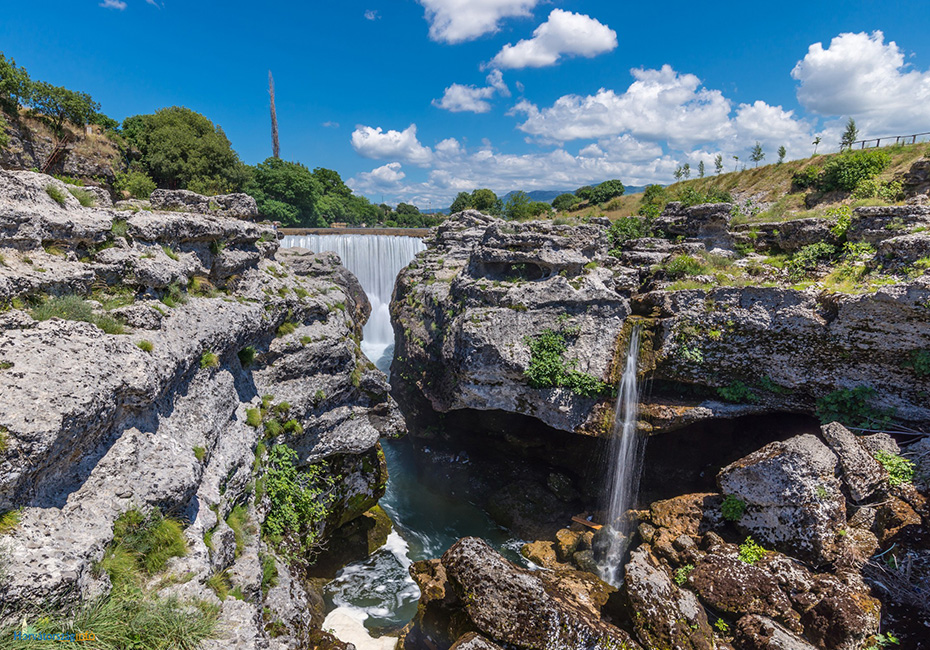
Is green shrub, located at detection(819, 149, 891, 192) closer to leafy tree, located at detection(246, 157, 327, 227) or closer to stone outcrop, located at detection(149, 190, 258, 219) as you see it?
stone outcrop, located at detection(149, 190, 258, 219)

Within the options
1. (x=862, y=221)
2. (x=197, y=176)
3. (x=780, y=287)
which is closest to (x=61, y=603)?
(x=780, y=287)

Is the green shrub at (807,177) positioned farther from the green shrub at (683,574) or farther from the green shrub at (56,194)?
the green shrub at (56,194)

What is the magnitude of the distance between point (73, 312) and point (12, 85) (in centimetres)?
2865

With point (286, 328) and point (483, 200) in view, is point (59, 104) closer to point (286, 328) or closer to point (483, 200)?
point (286, 328)

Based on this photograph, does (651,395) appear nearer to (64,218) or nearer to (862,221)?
(862,221)

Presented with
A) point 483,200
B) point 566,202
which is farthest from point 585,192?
point 483,200

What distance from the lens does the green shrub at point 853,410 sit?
11109mm

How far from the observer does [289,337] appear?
11289 millimetres

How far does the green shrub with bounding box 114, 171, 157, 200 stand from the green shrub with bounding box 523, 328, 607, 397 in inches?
841

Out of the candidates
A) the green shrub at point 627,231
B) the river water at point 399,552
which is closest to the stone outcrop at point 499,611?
the river water at point 399,552

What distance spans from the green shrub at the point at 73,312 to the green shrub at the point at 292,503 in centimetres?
465

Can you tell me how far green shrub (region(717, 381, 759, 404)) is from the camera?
1257cm

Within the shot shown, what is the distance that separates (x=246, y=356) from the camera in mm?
10109

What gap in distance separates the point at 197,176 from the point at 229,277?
28.9m
